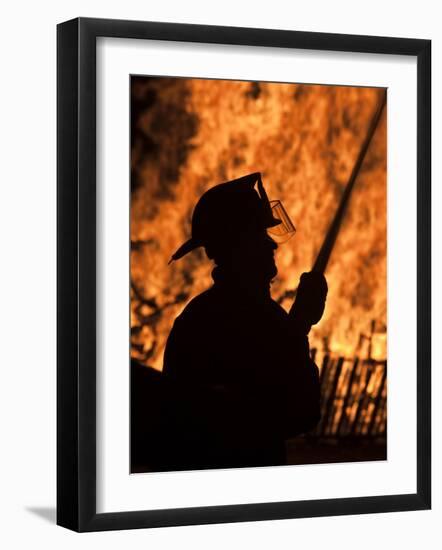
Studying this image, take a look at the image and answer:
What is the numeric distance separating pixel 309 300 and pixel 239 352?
0.29m

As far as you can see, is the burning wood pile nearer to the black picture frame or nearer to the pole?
the pole

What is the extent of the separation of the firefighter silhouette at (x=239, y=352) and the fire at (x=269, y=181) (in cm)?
4

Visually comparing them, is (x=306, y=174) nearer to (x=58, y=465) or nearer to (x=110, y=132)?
(x=110, y=132)

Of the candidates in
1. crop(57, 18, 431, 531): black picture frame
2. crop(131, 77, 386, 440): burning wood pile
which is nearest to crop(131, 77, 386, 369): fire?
crop(131, 77, 386, 440): burning wood pile

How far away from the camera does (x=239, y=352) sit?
194 inches

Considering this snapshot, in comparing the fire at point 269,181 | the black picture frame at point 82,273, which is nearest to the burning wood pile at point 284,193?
the fire at point 269,181

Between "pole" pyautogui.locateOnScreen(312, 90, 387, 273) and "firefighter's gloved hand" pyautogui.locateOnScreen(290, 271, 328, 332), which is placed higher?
"pole" pyautogui.locateOnScreen(312, 90, 387, 273)

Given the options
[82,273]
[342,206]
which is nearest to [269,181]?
[342,206]

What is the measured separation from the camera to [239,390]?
16.1ft

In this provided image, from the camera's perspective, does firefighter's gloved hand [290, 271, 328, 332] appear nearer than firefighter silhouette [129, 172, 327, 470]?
No

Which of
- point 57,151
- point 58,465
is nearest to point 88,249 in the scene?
point 57,151

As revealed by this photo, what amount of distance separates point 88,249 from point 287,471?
94 centimetres

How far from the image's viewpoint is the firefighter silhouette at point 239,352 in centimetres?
486

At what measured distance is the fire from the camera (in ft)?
15.7
